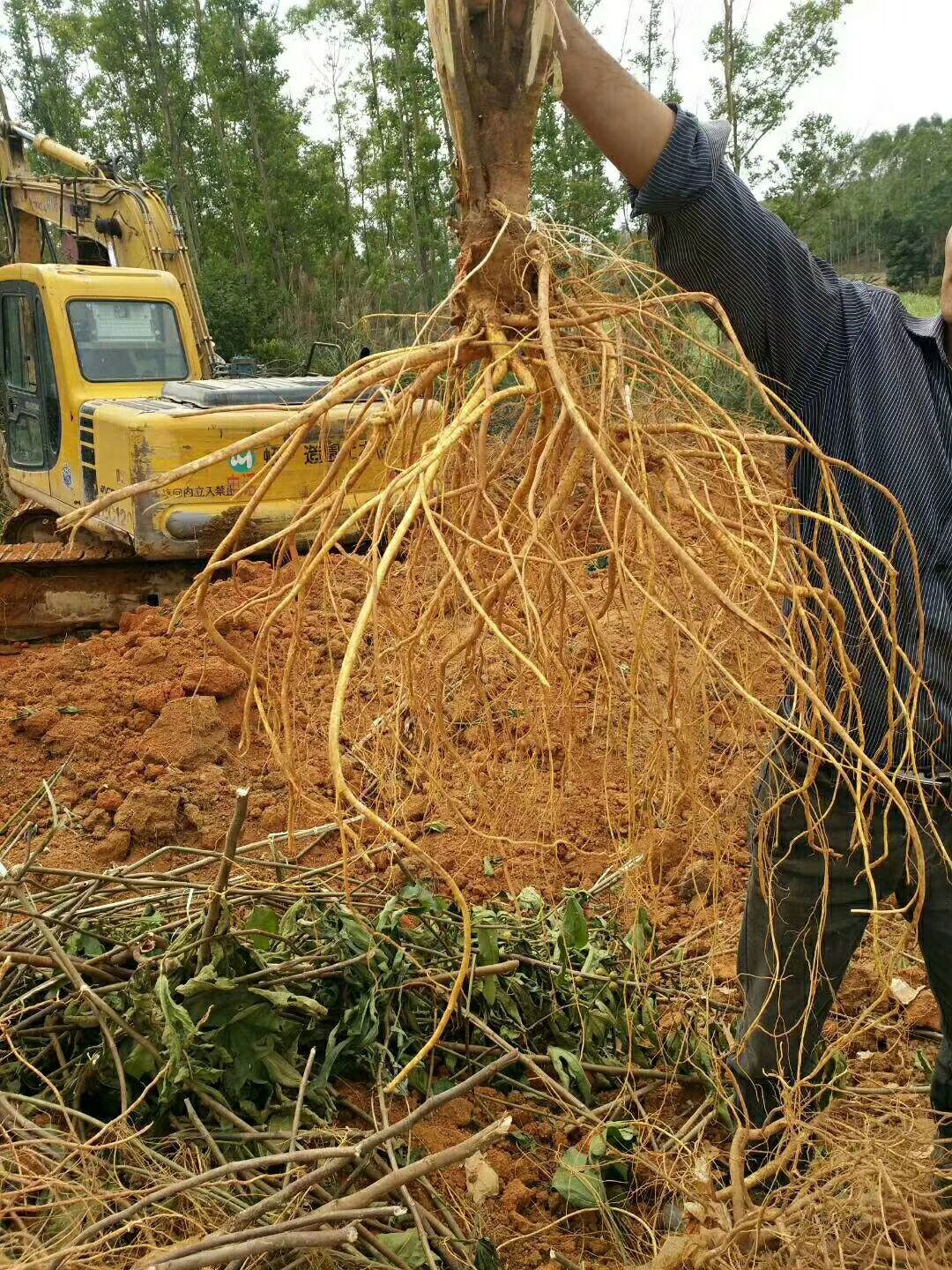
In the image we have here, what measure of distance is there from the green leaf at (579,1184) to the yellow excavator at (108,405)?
9.44ft

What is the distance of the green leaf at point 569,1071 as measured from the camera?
2219mm

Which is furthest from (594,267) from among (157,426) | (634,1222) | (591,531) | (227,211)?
(227,211)

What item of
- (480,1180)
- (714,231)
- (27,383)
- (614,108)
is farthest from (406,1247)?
(27,383)

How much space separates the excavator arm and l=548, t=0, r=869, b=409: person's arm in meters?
5.64

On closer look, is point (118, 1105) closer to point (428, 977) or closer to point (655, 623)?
point (428, 977)

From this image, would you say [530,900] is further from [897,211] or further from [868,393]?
[897,211]

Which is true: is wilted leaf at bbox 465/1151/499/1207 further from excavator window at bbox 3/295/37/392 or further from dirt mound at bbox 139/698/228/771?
excavator window at bbox 3/295/37/392

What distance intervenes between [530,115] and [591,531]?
3.47ft

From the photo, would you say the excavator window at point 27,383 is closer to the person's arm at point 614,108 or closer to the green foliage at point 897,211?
the person's arm at point 614,108

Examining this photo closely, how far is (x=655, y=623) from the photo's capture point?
2818 mm

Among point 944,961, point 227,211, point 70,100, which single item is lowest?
point 944,961

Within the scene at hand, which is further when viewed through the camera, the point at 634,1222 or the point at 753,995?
the point at 634,1222

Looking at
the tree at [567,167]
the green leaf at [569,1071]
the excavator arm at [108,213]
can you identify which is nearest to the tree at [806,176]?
the tree at [567,167]

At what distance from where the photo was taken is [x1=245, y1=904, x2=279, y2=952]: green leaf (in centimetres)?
216
